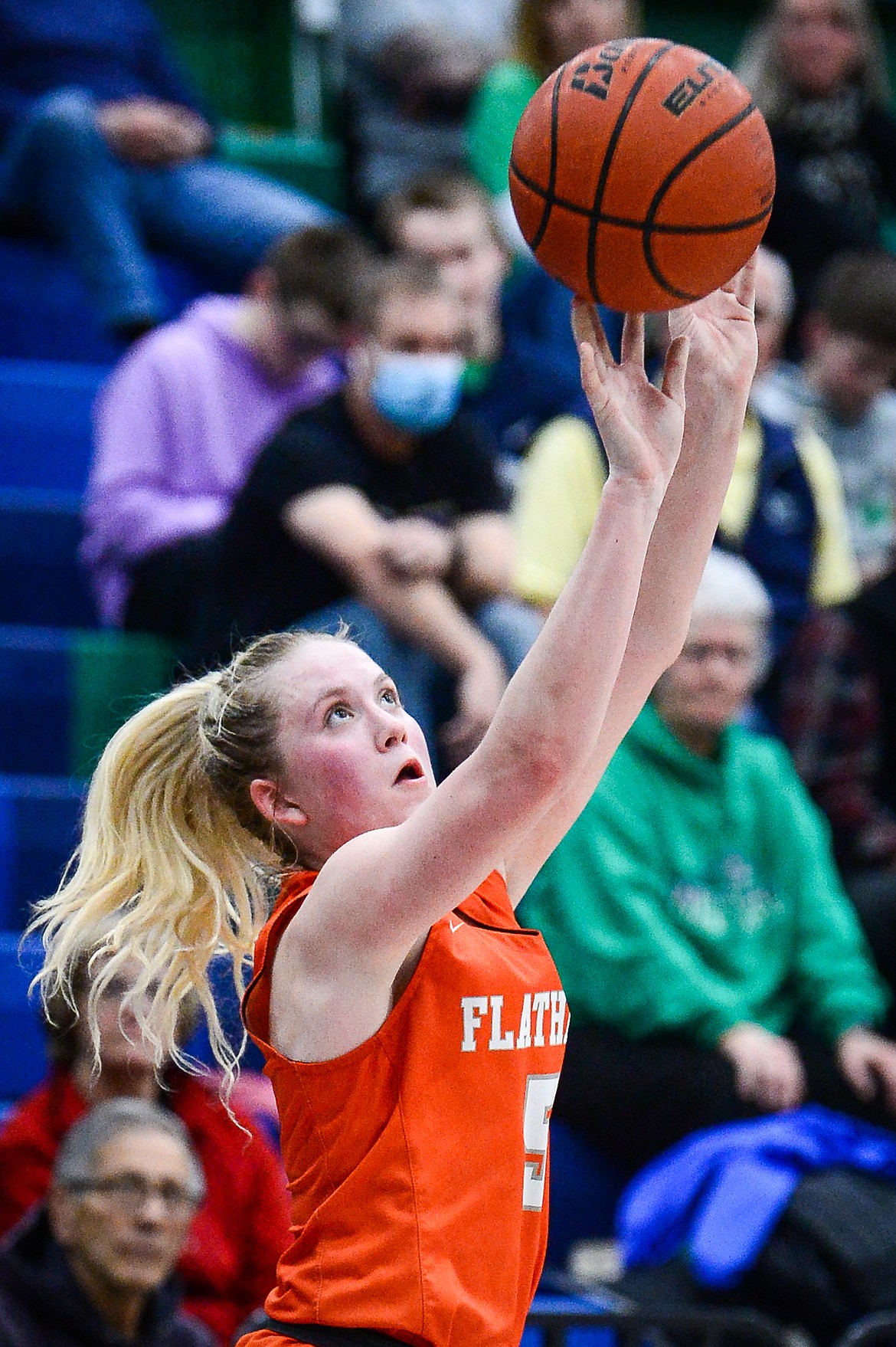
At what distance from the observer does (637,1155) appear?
4434mm

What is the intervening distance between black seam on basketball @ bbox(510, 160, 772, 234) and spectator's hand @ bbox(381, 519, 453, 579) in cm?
224

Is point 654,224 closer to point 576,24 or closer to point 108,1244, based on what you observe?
point 108,1244

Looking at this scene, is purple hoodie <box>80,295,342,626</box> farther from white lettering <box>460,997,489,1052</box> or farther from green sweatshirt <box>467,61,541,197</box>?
white lettering <box>460,997,489,1052</box>

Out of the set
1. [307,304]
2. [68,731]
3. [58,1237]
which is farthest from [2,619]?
[58,1237]

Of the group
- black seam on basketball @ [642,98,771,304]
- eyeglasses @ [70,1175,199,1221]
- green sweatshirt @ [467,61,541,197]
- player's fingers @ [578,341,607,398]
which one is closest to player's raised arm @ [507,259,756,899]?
black seam on basketball @ [642,98,771,304]

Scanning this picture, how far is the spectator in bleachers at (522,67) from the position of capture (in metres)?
6.63

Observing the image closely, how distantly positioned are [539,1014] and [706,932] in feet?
7.37

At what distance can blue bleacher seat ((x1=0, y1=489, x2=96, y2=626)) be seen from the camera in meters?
5.81

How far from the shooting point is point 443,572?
4.75 meters

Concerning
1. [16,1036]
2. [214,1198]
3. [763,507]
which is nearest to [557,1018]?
[214,1198]

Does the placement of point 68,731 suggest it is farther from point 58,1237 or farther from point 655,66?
point 655,66

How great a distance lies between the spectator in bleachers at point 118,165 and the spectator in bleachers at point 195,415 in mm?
636

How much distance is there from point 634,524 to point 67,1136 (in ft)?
7.04

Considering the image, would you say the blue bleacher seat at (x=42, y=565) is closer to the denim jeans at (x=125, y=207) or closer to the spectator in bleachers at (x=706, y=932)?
the denim jeans at (x=125, y=207)
